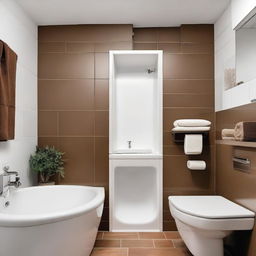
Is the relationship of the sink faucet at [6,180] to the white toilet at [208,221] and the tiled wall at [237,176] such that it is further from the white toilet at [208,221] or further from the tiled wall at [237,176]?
the tiled wall at [237,176]

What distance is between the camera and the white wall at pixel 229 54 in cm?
207

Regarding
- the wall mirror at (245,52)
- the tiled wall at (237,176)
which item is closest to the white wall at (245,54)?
the wall mirror at (245,52)

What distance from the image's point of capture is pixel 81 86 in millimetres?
2922

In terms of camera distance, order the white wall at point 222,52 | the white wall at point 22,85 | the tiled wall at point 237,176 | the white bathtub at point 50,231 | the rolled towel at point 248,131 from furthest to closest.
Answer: the white wall at point 222,52 → the white wall at point 22,85 → the tiled wall at point 237,176 → the rolled towel at point 248,131 → the white bathtub at point 50,231

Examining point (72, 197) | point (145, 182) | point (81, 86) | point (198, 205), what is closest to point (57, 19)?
point (81, 86)

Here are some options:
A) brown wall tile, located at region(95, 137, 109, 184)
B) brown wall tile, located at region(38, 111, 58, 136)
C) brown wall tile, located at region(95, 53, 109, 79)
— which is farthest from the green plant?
brown wall tile, located at region(95, 53, 109, 79)

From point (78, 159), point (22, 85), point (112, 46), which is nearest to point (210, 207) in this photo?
point (78, 159)

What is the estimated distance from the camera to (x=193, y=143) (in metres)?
2.67

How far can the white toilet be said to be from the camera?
1.86m

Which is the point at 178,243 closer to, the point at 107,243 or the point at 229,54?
the point at 107,243

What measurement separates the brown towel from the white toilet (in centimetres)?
156

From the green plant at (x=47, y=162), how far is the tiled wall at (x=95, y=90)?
12cm

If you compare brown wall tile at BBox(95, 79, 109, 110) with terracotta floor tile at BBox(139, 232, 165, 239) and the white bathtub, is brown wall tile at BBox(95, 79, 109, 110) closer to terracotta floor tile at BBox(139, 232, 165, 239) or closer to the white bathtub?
the white bathtub

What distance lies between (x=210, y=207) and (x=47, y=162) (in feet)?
5.50
